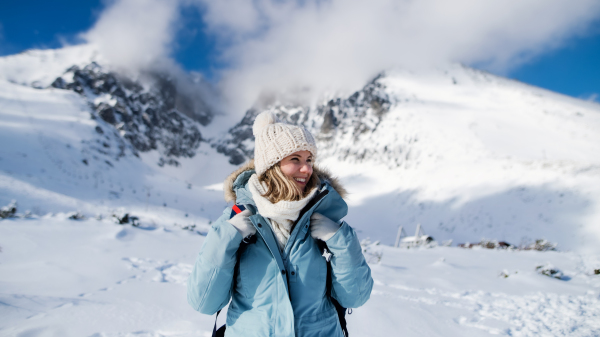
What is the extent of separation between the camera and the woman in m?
1.35

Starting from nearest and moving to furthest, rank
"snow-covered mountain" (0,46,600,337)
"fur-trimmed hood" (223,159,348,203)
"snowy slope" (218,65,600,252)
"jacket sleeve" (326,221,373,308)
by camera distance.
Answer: "jacket sleeve" (326,221,373,308)
"fur-trimmed hood" (223,159,348,203)
"snow-covered mountain" (0,46,600,337)
"snowy slope" (218,65,600,252)

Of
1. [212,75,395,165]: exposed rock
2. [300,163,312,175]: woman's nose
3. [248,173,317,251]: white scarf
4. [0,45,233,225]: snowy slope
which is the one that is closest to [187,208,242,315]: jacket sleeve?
[248,173,317,251]: white scarf

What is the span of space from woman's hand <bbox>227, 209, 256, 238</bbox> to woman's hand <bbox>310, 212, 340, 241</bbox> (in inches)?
12.6

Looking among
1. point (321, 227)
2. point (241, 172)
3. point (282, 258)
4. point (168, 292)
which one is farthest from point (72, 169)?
point (321, 227)

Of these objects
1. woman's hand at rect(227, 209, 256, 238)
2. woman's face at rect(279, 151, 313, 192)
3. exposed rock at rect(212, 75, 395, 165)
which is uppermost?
exposed rock at rect(212, 75, 395, 165)

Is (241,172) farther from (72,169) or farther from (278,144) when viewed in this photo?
(72,169)

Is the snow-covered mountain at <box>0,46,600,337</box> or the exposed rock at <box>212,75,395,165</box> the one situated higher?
the exposed rock at <box>212,75,395,165</box>

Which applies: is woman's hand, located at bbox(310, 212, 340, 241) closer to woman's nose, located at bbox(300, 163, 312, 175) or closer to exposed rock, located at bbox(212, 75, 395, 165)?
woman's nose, located at bbox(300, 163, 312, 175)

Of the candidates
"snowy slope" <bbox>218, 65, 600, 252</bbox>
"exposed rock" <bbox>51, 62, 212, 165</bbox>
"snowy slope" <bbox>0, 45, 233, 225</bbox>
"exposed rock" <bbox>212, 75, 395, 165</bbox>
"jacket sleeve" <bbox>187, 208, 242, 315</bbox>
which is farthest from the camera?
"exposed rock" <bbox>51, 62, 212, 165</bbox>

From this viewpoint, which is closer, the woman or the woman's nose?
the woman

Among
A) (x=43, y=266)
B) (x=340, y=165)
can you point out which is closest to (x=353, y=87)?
(x=340, y=165)

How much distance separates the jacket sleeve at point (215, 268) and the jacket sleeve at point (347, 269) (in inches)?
19.8

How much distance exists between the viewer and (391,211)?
17688mm

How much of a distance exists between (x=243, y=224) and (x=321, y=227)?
0.41 metres
